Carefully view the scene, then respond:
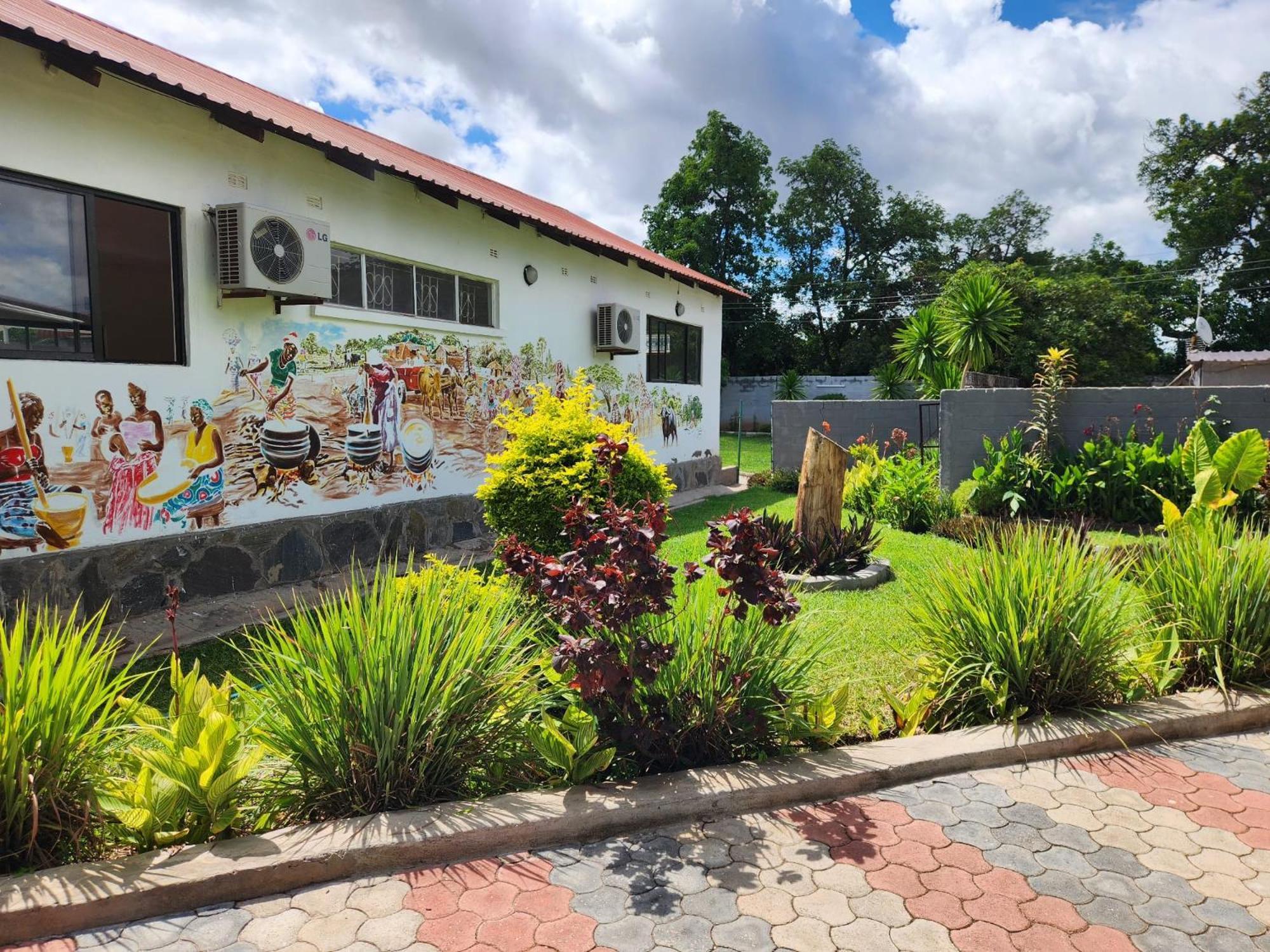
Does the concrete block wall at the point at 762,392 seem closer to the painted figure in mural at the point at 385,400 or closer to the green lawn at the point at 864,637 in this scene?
the green lawn at the point at 864,637

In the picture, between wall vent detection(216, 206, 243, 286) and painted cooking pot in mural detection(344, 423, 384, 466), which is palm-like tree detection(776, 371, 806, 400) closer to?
painted cooking pot in mural detection(344, 423, 384, 466)

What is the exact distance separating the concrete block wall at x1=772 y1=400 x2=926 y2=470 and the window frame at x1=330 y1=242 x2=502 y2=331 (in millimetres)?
6578

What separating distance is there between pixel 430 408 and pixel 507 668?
626 centimetres

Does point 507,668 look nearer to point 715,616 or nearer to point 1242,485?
point 715,616

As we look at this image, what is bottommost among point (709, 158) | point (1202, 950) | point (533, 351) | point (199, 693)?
point (1202, 950)

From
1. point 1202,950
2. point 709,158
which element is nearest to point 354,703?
point 1202,950

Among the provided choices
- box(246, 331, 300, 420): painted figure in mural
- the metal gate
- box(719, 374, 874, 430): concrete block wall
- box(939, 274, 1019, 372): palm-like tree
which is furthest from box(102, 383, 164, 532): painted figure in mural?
box(719, 374, 874, 430): concrete block wall

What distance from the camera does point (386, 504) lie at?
8.84m

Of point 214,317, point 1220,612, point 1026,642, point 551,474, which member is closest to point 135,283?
point 214,317

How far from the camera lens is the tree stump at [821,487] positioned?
774cm

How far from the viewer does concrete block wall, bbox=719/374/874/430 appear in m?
34.6

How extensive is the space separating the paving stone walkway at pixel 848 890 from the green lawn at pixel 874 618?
3.43 feet

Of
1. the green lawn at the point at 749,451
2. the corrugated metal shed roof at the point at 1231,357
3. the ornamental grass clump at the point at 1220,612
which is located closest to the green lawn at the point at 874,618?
the ornamental grass clump at the point at 1220,612

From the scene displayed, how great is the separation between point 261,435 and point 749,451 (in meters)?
19.4
